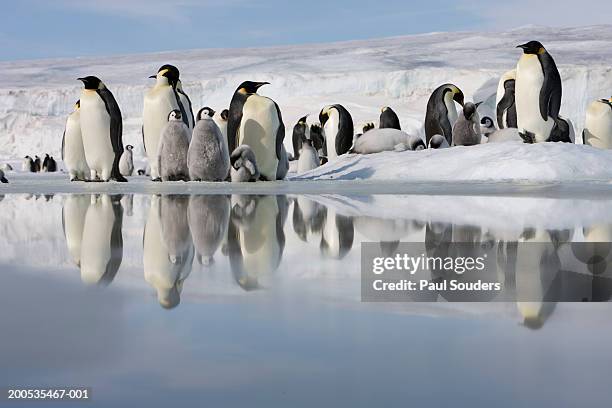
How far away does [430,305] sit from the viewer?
7.43 ft

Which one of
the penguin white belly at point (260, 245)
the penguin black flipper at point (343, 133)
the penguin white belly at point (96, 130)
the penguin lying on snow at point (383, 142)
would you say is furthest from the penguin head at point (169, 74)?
the penguin black flipper at point (343, 133)

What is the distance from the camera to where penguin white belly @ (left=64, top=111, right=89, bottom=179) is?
11.6 meters

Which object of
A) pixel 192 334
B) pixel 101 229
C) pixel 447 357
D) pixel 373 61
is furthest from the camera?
pixel 373 61

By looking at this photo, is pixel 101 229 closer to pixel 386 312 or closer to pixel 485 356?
pixel 386 312

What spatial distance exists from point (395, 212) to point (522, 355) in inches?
153

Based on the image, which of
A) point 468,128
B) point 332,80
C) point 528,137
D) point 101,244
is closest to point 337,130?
point 468,128

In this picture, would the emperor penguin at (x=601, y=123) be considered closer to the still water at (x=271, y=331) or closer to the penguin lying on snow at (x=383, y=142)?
the penguin lying on snow at (x=383, y=142)

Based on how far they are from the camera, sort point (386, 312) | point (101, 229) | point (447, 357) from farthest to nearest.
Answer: point (101, 229) → point (386, 312) → point (447, 357)

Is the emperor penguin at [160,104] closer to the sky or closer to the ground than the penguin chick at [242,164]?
closer to the sky

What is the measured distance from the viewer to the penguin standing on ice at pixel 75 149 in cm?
1163

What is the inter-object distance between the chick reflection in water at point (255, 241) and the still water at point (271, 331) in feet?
0.05

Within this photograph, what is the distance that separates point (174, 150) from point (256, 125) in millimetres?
1090

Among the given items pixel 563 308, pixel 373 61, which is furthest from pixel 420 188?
pixel 373 61

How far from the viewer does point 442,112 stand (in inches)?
648
